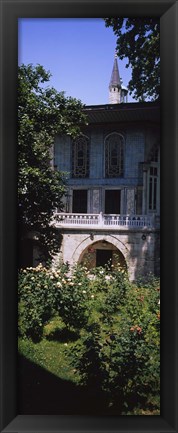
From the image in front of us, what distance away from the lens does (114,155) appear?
364cm

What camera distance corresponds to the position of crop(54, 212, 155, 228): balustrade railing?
3523 mm

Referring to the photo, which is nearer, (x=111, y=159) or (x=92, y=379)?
(x=92, y=379)

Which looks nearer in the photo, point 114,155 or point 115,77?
point 115,77

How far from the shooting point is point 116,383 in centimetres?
323

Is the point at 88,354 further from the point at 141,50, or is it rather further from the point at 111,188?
the point at 141,50

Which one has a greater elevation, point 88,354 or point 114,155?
point 114,155

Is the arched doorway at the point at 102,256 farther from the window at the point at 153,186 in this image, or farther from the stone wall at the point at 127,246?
the window at the point at 153,186

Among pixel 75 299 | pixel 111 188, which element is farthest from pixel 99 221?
pixel 75 299

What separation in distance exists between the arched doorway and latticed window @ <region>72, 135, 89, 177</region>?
853 millimetres
